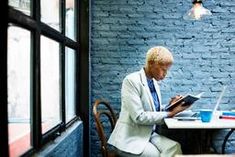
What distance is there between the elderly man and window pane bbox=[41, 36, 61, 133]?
519 mm

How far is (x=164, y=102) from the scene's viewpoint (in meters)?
3.79

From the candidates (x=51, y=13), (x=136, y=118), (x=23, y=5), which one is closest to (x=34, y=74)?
(x=23, y=5)

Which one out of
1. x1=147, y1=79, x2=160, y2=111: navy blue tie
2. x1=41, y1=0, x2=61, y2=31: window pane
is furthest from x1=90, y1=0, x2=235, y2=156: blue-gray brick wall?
x1=41, y1=0, x2=61, y2=31: window pane

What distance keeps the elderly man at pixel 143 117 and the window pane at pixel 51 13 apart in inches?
27.7

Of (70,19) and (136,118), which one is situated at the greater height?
(70,19)

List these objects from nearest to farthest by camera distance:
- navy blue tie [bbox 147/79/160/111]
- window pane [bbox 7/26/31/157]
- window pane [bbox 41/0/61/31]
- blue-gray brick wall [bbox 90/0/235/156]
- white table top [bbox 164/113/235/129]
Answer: window pane [bbox 7/26/31/157]
window pane [bbox 41/0/61/31]
white table top [bbox 164/113/235/129]
navy blue tie [bbox 147/79/160/111]
blue-gray brick wall [bbox 90/0/235/156]

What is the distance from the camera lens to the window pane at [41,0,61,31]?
7.37 feet

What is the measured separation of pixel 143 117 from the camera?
2.57 m

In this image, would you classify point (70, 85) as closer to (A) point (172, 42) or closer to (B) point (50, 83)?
(B) point (50, 83)

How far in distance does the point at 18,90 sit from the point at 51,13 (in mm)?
902

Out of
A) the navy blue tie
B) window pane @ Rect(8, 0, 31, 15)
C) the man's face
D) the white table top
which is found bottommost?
the white table top

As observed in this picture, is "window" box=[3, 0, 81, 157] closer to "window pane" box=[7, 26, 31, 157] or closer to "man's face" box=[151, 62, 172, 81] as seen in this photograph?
"window pane" box=[7, 26, 31, 157]

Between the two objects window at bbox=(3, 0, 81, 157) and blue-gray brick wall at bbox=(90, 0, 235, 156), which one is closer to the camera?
window at bbox=(3, 0, 81, 157)
